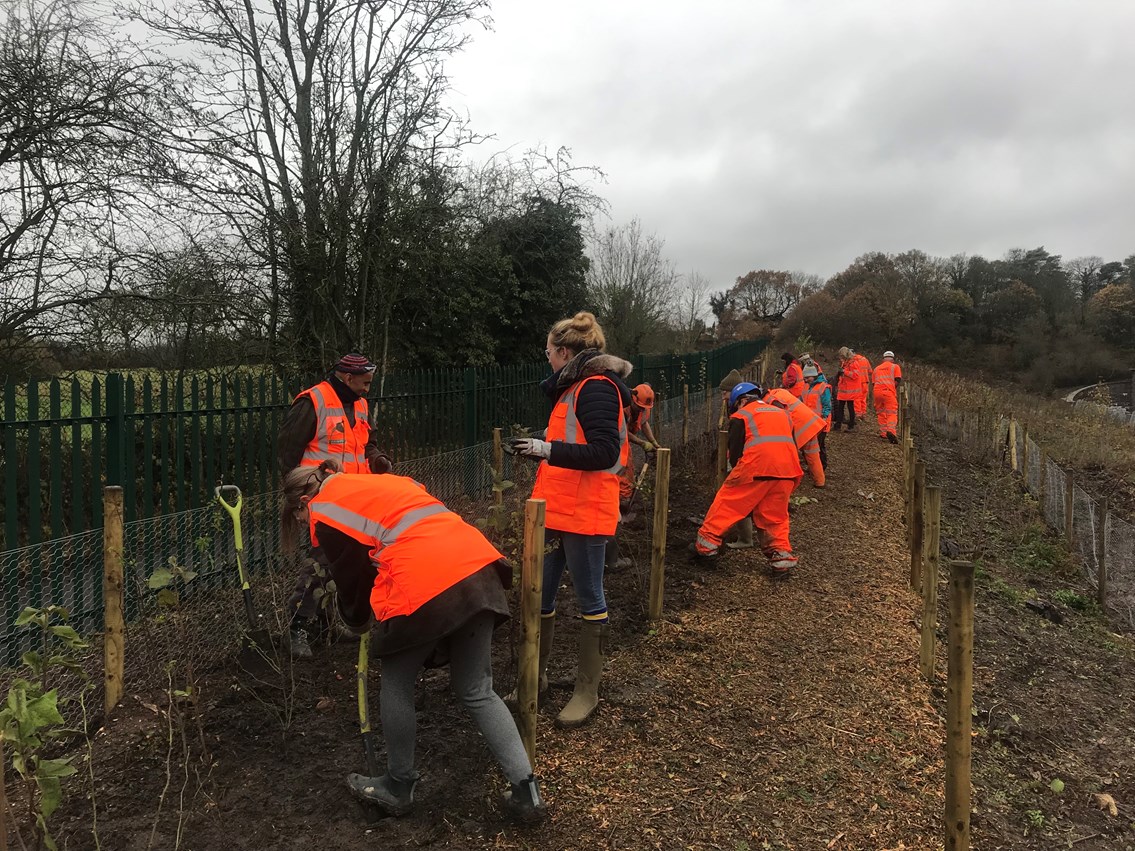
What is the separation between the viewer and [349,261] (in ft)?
31.6

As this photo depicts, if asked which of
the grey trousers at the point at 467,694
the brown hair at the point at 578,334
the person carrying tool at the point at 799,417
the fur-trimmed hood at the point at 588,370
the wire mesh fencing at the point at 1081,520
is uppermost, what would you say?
the brown hair at the point at 578,334

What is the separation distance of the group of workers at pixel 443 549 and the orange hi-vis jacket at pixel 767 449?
6.82 ft

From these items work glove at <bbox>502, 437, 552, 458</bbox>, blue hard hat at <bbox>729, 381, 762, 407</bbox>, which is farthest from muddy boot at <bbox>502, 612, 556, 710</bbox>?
blue hard hat at <bbox>729, 381, 762, 407</bbox>

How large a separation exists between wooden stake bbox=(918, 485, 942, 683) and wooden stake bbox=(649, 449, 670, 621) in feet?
4.91

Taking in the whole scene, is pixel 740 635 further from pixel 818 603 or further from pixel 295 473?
pixel 295 473

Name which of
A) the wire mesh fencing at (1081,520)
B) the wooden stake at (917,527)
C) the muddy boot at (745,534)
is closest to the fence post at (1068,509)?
the wire mesh fencing at (1081,520)

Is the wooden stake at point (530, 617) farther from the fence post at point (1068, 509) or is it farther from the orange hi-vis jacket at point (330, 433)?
the fence post at point (1068, 509)

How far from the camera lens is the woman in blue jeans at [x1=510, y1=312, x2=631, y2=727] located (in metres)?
3.00

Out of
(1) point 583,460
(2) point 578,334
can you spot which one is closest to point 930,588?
A: (1) point 583,460

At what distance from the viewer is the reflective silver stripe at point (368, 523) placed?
7.61 ft

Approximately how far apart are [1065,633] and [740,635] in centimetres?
350

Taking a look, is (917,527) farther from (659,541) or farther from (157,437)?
(157,437)

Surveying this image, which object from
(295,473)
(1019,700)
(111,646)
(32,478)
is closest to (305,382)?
(32,478)

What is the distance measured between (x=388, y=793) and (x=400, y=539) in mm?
976
